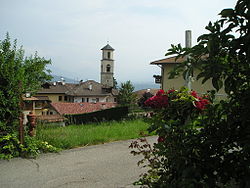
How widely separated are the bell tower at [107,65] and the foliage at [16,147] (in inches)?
3169

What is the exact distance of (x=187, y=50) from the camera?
1.49 m

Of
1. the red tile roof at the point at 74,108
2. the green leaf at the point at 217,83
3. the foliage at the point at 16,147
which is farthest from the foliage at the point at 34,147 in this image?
the red tile roof at the point at 74,108

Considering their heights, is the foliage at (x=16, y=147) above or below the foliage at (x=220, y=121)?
below

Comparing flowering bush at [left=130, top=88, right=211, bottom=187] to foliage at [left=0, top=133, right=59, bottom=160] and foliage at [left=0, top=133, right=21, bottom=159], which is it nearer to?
foliage at [left=0, top=133, right=59, bottom=160]

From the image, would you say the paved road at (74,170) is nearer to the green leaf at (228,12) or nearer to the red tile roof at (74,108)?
the green leaf at (228,12)

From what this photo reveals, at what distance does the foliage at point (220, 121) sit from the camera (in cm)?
131

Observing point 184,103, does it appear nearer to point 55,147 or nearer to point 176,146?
point 176,146

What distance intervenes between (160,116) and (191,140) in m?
0.61

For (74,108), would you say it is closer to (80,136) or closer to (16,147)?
(80,136)

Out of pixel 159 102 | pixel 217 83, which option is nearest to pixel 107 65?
pixel 159 102

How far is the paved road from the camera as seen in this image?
4.17 m

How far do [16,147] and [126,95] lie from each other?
51887mm

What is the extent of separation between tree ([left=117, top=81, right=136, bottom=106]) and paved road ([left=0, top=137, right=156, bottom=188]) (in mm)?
50851

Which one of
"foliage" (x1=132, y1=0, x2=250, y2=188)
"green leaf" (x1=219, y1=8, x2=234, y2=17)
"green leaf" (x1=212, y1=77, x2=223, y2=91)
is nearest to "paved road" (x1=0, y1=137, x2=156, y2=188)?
"foliage" (x1=132, y1=0, x2=250, y2=188)
